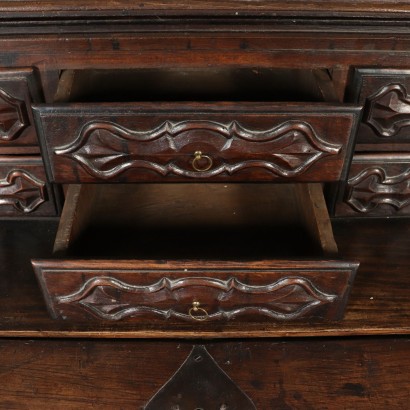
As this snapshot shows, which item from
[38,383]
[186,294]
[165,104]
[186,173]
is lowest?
[38,383]

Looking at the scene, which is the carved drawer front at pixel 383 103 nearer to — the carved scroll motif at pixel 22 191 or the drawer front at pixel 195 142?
the drawer front at pixel 195 142

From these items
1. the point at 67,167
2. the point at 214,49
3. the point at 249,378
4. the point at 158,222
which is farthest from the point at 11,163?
the point at 249,378

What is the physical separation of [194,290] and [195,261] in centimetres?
5

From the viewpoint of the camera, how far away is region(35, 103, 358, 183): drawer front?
76 centimetres

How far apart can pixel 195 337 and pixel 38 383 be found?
0.78 ft

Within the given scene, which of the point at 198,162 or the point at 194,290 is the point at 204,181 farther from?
the point at 194,290

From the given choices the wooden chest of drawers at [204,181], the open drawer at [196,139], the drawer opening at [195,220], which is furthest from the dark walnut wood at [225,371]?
the open drawer at [196,139]

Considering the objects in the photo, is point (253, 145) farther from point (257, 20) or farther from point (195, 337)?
point (195, 337)

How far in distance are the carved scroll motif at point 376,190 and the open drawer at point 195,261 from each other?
0.07m

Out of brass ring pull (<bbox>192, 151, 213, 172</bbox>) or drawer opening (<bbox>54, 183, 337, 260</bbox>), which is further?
drawer opening (<bbox>54, 183, 337, 260</bbox>)

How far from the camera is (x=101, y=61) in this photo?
0.81m

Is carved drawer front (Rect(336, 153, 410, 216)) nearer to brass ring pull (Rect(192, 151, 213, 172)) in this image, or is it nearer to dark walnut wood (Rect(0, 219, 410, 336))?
dark walnut wood (Rect(0, 219, 410, 336))

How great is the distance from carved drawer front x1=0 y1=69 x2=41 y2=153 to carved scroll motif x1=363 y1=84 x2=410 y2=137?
0.49m

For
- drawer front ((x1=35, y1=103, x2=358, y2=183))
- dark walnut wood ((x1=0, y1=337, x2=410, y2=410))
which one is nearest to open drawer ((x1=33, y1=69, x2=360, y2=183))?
drawer front ((x1=35, y1=103, x2=358, y2=183))
